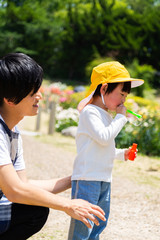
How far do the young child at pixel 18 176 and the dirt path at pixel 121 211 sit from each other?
880mm

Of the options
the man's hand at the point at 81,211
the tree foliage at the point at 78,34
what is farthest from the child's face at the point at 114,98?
the tree foliage at the point at 78,34

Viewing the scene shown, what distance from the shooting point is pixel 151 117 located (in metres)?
6.89

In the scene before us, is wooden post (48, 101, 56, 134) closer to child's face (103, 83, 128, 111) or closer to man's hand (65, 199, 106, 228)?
child's face (103, 83, 128, 111)

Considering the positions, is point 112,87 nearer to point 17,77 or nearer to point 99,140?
point 99,140

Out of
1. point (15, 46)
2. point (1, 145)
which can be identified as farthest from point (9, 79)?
point (15, 46)

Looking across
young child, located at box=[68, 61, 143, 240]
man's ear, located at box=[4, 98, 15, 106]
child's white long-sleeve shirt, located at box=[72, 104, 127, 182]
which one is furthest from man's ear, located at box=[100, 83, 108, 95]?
man's ear, located at box=[4, 98, 15, 106]

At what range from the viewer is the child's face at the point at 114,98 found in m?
2.25

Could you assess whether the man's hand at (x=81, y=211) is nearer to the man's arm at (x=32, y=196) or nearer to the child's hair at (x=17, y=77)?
the man's arm at (x=32, y=196)

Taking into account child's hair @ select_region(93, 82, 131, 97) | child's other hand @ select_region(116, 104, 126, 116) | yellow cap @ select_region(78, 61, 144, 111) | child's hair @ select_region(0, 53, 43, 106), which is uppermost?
child's hair @ select_region(0, 53, 43, 106)

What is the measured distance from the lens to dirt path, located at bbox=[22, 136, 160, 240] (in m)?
2.92

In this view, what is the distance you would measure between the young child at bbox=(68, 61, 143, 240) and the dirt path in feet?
2.41

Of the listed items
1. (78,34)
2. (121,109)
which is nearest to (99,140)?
(121,109)

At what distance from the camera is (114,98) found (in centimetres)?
225

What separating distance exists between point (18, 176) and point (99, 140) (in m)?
0.57
